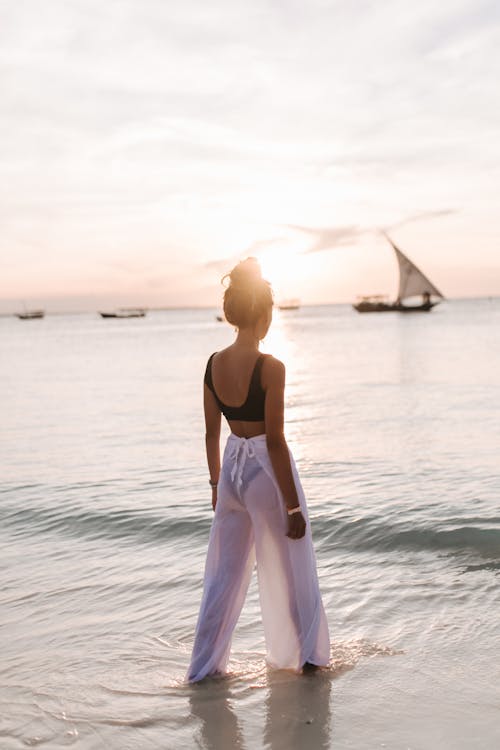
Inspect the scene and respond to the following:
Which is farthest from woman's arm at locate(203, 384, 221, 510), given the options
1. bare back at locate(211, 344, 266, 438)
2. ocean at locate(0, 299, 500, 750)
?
ocean at locate(0, 299, 500, 750)

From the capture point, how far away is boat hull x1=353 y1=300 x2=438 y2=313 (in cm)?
13688

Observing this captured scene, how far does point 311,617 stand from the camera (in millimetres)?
4379

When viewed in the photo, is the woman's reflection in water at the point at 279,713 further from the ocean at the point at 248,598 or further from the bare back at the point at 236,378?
the bare back at the point at 236,378

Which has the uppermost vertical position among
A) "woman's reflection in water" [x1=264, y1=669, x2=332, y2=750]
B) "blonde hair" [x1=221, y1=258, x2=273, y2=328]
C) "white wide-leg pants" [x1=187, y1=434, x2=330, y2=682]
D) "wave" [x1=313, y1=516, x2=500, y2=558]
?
"blonde hair" [x1=221, y1=258, x2=273, y2=328]

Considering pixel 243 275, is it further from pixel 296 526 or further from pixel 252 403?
pixel 296 526

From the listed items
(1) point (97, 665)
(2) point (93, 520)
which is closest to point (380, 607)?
(1) point (97, 665)

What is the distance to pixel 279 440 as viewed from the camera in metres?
4.12

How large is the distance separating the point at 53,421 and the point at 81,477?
24.9ft

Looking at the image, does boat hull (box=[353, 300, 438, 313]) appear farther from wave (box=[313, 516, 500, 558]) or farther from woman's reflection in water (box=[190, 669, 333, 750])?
woman's reflection in water (box=[190, 669, 333, 750])

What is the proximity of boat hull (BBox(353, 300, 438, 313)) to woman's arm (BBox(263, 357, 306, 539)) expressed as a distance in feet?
434

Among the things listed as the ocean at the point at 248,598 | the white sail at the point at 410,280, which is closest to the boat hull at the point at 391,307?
→ the white sail at the point at 410,280

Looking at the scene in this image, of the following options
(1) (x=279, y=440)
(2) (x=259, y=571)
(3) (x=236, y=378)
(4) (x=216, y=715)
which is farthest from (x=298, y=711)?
(3) (x=236, y=378)

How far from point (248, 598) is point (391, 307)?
5539 inches

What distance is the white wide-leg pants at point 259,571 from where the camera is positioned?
426cm
